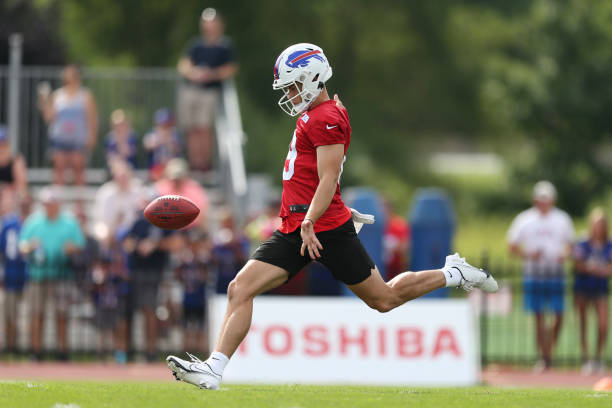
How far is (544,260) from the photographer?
1427cm

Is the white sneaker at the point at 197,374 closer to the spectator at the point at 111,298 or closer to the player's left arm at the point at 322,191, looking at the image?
the player's left arm at the point at 322,191

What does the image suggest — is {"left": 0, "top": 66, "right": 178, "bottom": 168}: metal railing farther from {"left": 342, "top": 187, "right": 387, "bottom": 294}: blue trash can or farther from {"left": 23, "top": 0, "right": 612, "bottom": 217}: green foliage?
{"left": 23, "top": 0, "right": 612, "bottom": 217}: green foliage

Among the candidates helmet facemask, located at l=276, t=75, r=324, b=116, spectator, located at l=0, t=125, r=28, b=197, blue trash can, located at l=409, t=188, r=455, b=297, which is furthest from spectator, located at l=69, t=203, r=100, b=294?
helmet facemask, located at l=276, t=75, r=324, b=116

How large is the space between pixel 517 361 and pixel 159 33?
2277 centimetres

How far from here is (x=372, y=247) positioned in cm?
1366

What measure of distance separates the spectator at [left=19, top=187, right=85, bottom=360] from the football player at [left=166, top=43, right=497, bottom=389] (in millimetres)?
6100

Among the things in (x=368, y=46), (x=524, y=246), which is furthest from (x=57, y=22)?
(x=368, y=46)

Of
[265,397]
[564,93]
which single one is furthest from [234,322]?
[564,93]

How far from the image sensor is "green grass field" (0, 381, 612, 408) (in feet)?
23.8

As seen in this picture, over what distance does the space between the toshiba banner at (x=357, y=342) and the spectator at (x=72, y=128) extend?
157 inches

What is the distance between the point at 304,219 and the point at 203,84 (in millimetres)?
8794

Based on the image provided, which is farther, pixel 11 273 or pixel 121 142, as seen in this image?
pixel 121 142

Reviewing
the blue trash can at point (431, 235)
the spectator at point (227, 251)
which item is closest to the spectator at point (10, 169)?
the spectator at point (227, 251)

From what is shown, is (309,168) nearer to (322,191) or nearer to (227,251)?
(322,191)
